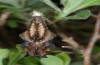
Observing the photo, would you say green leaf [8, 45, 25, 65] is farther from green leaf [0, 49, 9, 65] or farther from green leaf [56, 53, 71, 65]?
green leaf [56, 53, 71, 65]

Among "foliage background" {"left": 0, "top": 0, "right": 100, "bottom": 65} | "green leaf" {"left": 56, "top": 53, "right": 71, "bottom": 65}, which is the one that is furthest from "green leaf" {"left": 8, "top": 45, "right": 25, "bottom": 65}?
"green leaf" {"left": 56, "top": 53, "right": 71, "bottom": 65}

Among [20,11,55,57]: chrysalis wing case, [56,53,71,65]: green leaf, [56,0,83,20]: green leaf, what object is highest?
[56,0,83,20]: green leaf

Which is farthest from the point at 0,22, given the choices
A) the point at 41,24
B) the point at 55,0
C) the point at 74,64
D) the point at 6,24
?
the point at 41,24

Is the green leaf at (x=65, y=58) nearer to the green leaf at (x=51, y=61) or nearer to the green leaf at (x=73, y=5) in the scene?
the green leaf at (x=51, y=61)

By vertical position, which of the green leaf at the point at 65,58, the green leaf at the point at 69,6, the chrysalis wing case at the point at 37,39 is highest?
the green leaf at the point at 69,6

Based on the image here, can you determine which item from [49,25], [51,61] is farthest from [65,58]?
[49,25]

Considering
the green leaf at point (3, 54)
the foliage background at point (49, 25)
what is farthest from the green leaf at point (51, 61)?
the green leaf at point (3, 54)

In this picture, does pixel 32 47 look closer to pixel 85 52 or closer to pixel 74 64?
pixel 85 52

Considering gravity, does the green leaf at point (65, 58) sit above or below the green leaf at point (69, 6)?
below
